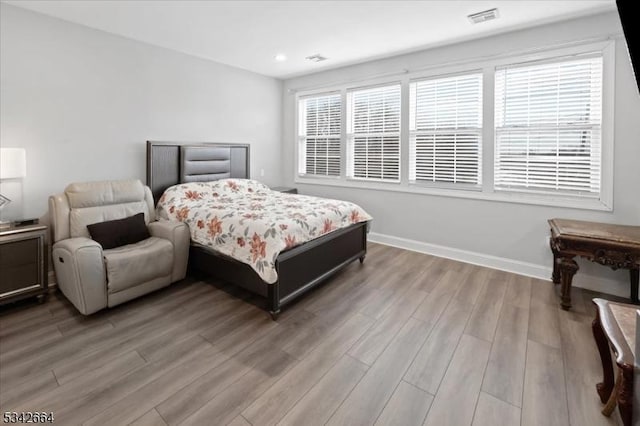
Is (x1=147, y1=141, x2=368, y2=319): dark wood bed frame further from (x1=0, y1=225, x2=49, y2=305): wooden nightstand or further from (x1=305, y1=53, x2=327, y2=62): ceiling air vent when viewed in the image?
(x1=305, y1=53, x2=327, y2=62): ceiling air vent

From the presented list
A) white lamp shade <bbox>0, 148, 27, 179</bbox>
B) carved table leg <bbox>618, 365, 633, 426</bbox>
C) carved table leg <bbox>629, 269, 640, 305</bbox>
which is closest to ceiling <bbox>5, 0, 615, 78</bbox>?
white lamp shade <bbox>0, 148, 27, 179</bbox>

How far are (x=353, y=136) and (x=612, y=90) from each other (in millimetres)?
2996

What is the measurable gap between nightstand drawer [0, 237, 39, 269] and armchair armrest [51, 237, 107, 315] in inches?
10.3

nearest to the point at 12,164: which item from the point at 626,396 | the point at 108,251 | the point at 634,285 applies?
the point at 108,251

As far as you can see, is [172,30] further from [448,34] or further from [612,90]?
[612,90]

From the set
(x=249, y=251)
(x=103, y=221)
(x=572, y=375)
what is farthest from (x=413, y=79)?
(x=103, y=221)

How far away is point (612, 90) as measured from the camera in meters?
2.96

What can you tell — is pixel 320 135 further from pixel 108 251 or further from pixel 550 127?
pixel 108 251

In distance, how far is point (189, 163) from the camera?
4.18 metres

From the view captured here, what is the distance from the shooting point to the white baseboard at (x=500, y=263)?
307 cm

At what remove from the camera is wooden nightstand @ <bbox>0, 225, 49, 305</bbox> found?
8.39 feet

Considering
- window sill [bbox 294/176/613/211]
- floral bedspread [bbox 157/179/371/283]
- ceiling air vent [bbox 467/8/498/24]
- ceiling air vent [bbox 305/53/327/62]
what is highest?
ceiling air vent [bbox 305/53/327/62]

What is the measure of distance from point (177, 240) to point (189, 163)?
57.1 inches

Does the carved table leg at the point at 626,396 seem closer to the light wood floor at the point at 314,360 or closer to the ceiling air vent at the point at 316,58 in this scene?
the light wood floor at the point at 314,360
